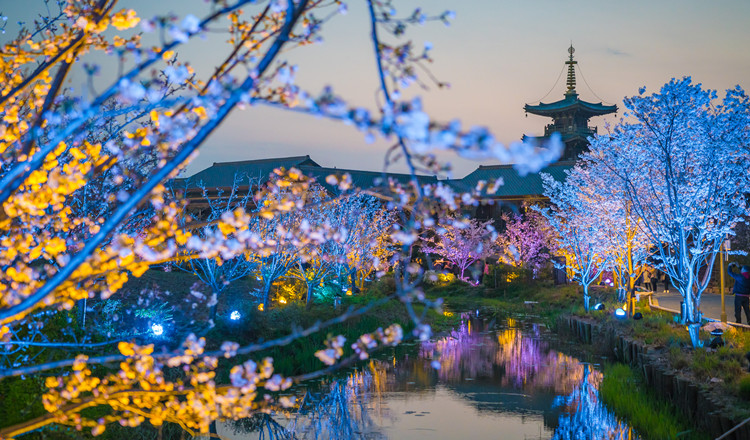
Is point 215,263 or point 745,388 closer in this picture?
point 745,388

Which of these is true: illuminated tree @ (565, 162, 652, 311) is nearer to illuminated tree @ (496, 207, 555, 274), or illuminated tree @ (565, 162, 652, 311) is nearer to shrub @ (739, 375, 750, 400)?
shrub @ (739, 375, 750, 400)

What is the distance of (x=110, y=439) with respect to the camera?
9.14 m

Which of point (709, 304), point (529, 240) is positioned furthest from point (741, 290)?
point (529, 240)

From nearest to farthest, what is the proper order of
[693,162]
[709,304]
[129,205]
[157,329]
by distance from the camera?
1. [129,205]
2. [157,329]
3. [693,162]
4. [709,304]

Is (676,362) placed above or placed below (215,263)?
below

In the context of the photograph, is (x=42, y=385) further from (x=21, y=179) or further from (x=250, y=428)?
(x=21, y=179)

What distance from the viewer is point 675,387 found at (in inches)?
407

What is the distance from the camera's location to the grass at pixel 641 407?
9294 millimetres

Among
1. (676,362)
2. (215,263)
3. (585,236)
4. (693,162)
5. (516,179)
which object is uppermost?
(516,179)

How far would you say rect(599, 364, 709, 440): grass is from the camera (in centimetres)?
929

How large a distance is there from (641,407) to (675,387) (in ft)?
2.13

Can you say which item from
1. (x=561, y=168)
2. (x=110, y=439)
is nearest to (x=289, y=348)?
(x=110, y=439)

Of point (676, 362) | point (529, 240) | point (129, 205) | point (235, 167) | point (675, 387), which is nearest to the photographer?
point (129, 205)

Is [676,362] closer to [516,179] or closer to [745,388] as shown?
[745,388]
